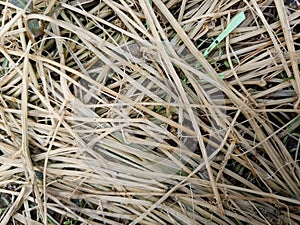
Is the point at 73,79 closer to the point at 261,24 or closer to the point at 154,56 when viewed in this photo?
the point at 154,56

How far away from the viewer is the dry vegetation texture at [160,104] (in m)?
0.74

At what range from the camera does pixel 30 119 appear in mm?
792

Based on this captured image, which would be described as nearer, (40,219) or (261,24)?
(261,24)

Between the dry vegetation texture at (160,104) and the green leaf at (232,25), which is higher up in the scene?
the green leaf at (232,25)

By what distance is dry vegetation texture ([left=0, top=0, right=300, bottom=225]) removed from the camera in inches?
29.0

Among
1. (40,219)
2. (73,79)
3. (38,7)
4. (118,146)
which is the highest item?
(38,7)

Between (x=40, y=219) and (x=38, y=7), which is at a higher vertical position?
(x=38, y=7)

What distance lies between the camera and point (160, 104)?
740mm

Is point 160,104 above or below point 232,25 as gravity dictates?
→ below

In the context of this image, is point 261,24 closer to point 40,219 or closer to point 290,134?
point 290,134

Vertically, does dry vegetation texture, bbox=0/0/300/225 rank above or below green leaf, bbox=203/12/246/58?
below

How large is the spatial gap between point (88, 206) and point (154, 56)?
0.94ft

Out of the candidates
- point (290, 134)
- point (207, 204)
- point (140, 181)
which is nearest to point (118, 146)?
point (140, 181)

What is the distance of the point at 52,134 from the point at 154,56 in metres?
0.21
